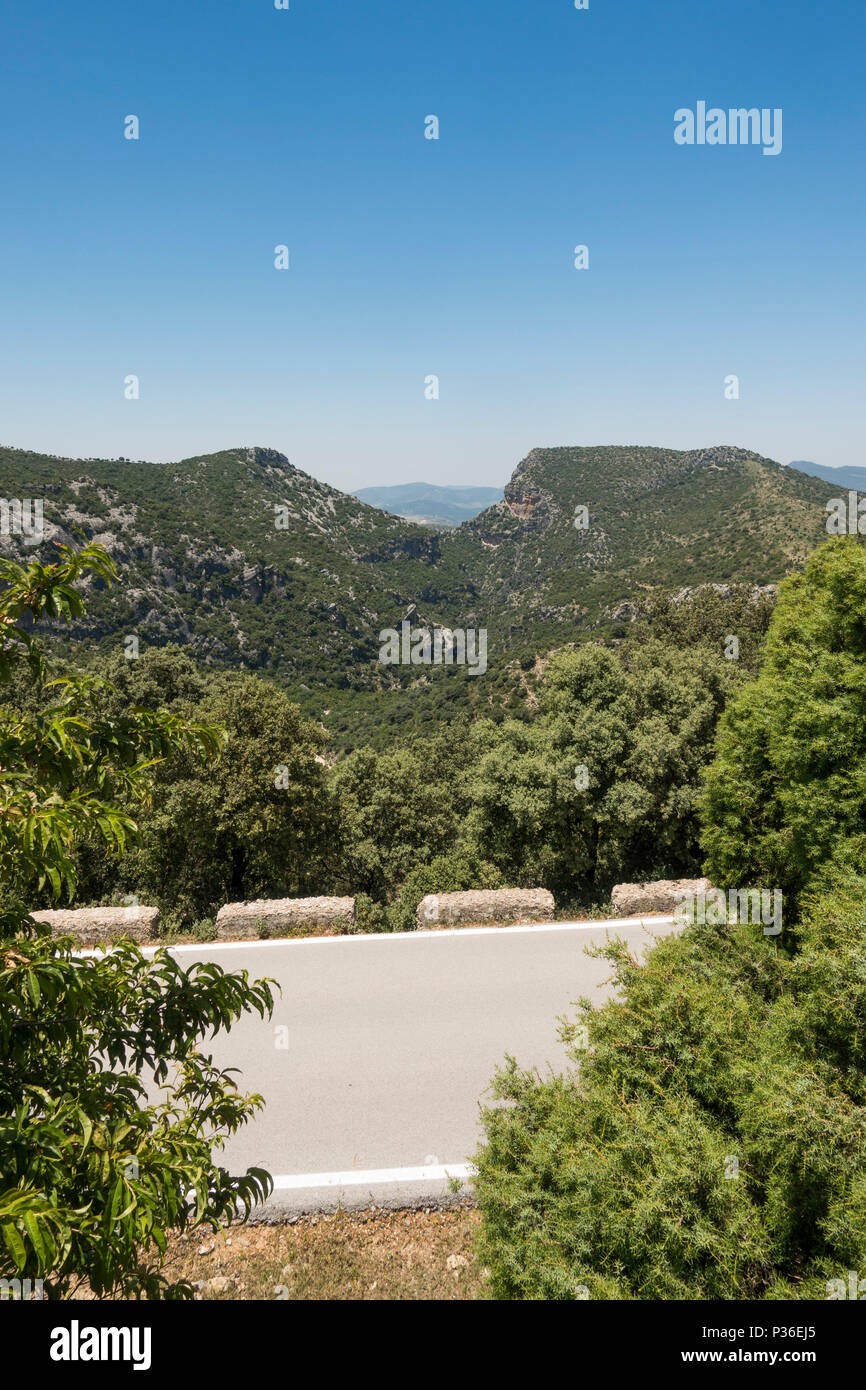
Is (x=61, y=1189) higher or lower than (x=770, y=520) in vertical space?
lower

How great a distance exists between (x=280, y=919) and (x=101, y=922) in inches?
95.3

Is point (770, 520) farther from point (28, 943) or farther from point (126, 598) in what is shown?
point (28, 943)

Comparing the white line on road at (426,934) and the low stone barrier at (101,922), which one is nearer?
the low stone barrier at (101,922)

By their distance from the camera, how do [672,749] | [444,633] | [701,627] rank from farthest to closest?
[444,633], [701,627], [672,749]

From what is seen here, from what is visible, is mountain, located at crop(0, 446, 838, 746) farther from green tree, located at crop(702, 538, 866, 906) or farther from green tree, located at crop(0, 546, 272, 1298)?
green tree, located at crop(0, 546, 272, 1298)

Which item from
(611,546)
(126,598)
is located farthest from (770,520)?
(126,598)

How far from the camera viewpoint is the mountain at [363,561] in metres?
68.1

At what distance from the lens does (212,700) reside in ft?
50.2

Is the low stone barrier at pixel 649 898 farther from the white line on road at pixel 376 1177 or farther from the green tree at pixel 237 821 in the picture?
the green tree at pixel 237 821

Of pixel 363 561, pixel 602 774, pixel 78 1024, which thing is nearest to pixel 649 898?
pixel 602 774

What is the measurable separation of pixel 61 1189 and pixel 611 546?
3977 inches

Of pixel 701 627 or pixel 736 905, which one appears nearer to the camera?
pixel 736 905

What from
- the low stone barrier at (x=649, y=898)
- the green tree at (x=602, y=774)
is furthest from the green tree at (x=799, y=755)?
the green tree at (x=602, y=774)

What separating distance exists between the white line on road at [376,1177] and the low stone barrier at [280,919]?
4.10 meters
